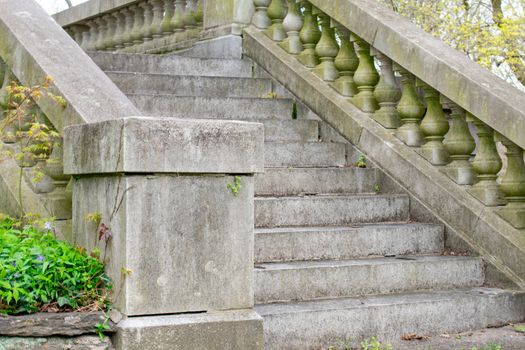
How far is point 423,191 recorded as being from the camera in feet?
20.5

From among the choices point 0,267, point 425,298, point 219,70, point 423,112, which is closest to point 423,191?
point 423,112

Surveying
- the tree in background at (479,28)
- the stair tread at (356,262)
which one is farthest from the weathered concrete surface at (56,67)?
the tree in background at (479,28)

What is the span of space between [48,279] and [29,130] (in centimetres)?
145

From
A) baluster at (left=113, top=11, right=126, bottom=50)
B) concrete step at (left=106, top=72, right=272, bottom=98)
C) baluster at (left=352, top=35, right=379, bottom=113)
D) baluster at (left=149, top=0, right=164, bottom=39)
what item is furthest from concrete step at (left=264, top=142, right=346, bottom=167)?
baluster at (left=113, top=11, right=126, bottom=50)

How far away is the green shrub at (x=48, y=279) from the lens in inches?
143

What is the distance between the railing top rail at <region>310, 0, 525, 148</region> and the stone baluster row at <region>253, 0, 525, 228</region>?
0.13m

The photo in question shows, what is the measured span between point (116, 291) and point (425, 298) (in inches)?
89.2

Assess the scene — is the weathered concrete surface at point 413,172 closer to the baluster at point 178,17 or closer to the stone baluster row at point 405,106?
the stone baluster row at point 405,106

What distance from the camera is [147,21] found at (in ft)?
31.9

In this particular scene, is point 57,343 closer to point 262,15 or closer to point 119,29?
point 262,15

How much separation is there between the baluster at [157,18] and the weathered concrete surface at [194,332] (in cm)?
608

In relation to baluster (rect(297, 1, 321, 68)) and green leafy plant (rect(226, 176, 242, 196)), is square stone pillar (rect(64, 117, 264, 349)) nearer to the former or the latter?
green leafy plant (rect(226, 176, 242, 196))

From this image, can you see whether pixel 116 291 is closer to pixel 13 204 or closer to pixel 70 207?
pixel 70 207

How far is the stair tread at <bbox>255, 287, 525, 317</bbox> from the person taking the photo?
4773mm
